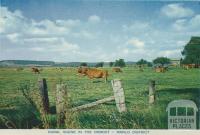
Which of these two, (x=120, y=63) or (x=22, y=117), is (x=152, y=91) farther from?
(x=22, y=117)

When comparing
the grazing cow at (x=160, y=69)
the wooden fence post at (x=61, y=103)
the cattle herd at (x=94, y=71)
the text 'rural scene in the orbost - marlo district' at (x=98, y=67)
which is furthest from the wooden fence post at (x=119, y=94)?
the wooden fence post at (x=61, y=103)

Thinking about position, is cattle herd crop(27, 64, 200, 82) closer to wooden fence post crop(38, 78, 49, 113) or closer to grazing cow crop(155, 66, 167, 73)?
grazing cow crop(155, 66, 167, 73)

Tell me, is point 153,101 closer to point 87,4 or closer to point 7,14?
point 87,4

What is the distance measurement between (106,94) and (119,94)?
180mm

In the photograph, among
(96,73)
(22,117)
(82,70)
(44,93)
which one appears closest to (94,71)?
(96,73)

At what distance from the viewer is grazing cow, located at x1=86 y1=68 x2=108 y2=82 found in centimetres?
750

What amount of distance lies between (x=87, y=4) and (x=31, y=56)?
1.04m

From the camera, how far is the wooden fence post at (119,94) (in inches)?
295

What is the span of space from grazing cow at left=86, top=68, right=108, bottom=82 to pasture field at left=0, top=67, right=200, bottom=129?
0.19 feet

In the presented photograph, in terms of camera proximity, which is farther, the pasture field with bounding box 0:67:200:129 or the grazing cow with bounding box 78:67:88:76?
the grazing cow with bounding box 78:67:88:76

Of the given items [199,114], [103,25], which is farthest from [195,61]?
[103,25]

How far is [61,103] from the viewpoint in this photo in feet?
24.7

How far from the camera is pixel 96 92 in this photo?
750cm

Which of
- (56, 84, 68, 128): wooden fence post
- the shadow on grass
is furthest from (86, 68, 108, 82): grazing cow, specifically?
the shadow on grass
